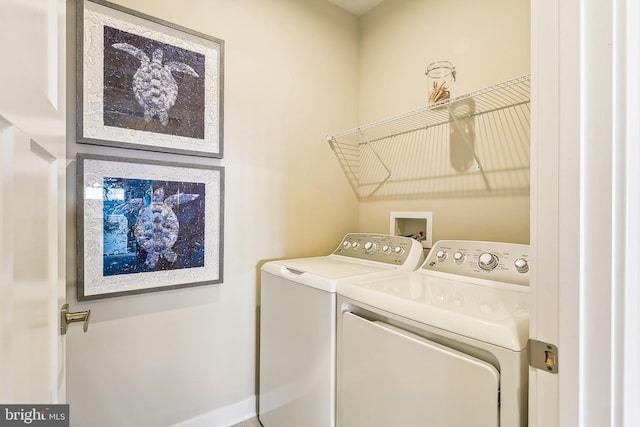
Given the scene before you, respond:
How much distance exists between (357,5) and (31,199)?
2.26 meters

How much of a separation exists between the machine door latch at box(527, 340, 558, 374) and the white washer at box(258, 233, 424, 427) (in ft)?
2.27

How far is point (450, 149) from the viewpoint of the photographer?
5.57ft

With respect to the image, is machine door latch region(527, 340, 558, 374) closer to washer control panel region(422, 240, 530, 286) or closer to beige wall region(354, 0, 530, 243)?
washer control panel region(422, 240, 530, 286)

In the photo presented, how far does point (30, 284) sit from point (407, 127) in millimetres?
1829

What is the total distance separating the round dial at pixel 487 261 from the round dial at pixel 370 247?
586 mm

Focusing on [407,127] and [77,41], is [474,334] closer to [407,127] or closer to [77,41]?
[407,127]

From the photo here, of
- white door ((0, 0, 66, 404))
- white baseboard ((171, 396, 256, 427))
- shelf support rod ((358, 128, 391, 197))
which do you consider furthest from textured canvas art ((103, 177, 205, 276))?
shelf support rod ((358, 128, 391, 197))

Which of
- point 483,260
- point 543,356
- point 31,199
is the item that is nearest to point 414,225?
point 483,260

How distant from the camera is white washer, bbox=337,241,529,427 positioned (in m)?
0.75

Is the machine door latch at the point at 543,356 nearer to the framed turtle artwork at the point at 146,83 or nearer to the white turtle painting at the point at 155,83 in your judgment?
the framed turtle artwork at the point at 146,83

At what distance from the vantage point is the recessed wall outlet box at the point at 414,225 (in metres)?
1.79

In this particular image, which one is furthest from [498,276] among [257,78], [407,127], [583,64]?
[257,78]

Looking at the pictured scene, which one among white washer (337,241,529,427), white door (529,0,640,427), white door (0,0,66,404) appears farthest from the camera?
white washer (337,241,529,427)

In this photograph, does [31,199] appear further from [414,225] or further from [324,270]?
[414,225]
